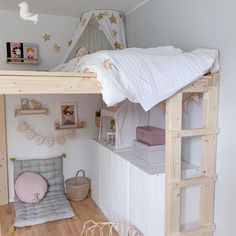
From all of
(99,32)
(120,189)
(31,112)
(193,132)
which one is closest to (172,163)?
(193,132)

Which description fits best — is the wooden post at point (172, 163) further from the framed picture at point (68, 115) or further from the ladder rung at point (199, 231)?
the framed picture at point (68, 115)

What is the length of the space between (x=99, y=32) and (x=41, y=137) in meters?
1.48

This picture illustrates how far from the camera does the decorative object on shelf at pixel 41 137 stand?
3.35m

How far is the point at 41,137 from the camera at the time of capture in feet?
11.2

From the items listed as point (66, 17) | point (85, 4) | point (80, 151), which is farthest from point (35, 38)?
point (80, 151)

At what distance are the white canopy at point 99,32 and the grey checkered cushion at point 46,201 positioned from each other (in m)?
1.35

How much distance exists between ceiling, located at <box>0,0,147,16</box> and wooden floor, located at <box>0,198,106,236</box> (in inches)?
90.4

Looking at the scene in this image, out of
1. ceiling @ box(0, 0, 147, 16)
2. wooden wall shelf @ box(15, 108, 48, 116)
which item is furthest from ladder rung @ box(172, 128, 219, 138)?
wooden wall shelf @ box(15, 108, 48, 116)

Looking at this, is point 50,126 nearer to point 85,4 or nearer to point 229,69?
point 85,4

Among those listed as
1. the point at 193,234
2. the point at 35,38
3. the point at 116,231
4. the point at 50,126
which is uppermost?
the point at 35,38

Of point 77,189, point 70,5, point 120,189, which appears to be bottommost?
point 77,189

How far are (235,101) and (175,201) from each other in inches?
31.8

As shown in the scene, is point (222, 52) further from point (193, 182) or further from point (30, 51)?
point (30, 51)

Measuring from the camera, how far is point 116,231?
2.64m
